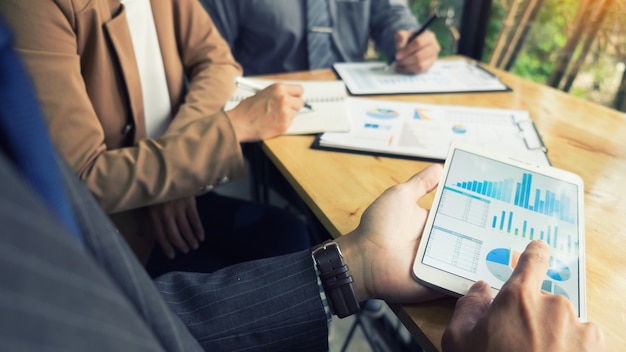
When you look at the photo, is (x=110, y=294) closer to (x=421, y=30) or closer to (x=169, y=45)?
(x=169, y=45)

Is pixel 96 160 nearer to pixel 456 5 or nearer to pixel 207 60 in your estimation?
pixel 207 60

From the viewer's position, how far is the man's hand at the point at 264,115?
82 cm

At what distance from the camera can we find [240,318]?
1.71 ft

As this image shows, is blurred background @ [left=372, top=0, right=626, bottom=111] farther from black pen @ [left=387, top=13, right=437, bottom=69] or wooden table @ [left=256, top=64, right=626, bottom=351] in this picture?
wooden table @ [left=256, top=64, right=626, bottom=351]

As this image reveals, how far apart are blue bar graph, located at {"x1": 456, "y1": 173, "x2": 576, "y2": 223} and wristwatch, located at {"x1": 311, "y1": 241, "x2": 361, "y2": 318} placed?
8.1 inches

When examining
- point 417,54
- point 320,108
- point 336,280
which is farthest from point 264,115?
point 417,54

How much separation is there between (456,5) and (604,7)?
526 mm

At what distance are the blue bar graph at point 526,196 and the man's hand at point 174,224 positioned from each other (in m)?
0.56

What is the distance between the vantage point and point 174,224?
871 mm

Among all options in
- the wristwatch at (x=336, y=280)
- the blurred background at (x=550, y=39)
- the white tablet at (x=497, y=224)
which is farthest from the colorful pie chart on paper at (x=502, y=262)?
the blurred background at (x=550, y=39)

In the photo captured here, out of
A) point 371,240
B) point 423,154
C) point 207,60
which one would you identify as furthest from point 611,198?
point 207,60

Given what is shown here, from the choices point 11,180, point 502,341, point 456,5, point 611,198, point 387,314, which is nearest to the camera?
point 11,180

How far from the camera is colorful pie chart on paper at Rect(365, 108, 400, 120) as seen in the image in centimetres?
89

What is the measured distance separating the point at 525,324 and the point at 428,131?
497mm
